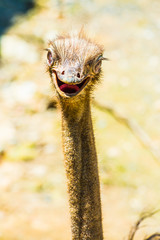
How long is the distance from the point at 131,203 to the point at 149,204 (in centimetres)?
19

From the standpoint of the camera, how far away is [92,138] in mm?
2178

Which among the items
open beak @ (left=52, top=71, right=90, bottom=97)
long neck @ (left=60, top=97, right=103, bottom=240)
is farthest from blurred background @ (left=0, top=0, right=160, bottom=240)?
open beak @ (left=52, top=71, right=90, bottom=97)

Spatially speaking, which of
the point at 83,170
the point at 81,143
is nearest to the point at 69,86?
the point at 81,143

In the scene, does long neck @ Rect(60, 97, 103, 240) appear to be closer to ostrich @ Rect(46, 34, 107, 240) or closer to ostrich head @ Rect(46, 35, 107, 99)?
ostrich @ Rect(46, 34, 107, 240)

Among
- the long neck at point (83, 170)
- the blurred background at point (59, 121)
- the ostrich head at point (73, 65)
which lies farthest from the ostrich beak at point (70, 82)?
the blurred background at point (59, 121)

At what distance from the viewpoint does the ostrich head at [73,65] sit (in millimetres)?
1932

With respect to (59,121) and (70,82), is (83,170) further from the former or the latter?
(70,82)

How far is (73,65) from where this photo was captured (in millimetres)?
1984

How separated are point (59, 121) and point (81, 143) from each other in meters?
0.20

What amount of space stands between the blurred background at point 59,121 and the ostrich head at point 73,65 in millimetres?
241

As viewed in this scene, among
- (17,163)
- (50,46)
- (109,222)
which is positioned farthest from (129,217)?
(50,46)

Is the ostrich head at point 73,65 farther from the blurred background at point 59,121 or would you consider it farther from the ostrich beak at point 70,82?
the blurred background at point 59,121

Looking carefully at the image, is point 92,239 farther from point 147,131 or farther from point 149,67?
point 149,67

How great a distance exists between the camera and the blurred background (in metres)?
3.95
